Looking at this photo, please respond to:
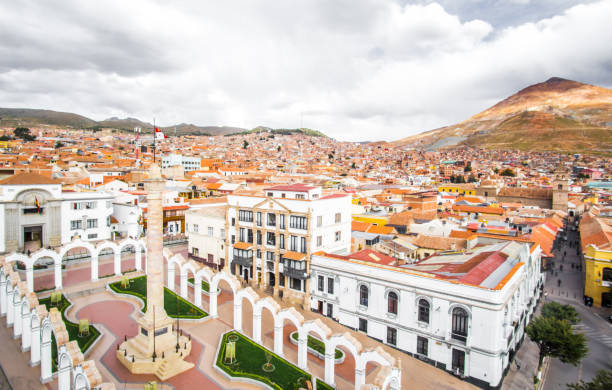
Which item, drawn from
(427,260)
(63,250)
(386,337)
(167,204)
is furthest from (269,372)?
(167,204)

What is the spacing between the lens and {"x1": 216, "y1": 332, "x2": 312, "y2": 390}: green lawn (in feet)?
57.9

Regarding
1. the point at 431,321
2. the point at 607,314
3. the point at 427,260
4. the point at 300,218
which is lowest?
the point at 607,314

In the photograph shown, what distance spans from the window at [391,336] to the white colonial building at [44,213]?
3362 centimetres

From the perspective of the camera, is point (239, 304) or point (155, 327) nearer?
point (155, 327)

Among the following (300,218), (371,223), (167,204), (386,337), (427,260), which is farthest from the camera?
(167,204)

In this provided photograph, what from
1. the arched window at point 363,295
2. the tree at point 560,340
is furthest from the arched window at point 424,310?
the tree at point 560,340

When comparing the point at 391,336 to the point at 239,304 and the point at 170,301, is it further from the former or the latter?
the point at 170,301

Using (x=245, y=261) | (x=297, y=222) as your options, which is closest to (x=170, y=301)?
(x=245, y=261)

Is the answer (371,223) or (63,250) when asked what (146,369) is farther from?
(371,223)

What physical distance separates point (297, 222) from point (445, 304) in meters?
13.5

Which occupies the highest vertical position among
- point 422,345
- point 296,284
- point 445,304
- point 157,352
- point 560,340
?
point 445,304

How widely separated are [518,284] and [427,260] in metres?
6.84

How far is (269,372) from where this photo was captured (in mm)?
18500

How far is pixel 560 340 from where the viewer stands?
19.6 metres
